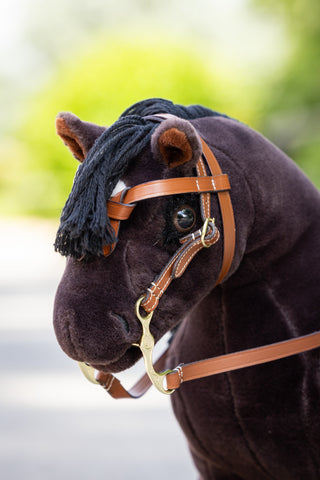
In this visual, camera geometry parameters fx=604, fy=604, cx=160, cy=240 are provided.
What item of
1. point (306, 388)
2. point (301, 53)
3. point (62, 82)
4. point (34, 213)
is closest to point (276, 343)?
point (306, 388)

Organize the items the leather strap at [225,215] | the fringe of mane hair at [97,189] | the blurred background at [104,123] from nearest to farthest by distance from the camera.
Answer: the fringe of mane hair at [97,189] < the leather strap at [225,215] < the blurred background at [104,123]

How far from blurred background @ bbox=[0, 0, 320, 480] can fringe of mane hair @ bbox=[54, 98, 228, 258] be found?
6.84ft

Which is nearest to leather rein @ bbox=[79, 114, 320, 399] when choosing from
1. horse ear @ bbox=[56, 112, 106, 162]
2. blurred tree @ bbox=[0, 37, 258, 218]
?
horse ear @ bbox=[56, 112, 106, 162]

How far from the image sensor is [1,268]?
8.48 m

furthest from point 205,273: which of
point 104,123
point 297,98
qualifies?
point 297,98

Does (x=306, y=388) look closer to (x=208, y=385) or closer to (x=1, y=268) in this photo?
(x=208, y=385)

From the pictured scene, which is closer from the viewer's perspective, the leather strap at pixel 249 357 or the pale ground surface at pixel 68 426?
the leather strap at pixel 249 357

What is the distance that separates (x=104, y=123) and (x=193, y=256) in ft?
24.2

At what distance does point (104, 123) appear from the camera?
325 inches

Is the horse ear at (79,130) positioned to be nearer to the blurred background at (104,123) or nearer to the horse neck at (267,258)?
the horse neck at (267,258)

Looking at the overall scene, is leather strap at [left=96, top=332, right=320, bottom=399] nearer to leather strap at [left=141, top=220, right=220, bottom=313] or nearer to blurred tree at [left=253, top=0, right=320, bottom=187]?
leather strap at [left=141, top=220, right=220, bottom=313]

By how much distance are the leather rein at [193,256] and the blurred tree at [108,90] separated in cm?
721

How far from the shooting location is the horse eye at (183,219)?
1.12 m

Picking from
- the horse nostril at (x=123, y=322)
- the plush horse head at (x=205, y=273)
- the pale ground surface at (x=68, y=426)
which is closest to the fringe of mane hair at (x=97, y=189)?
the plush horse head at (x=205, y=273)
